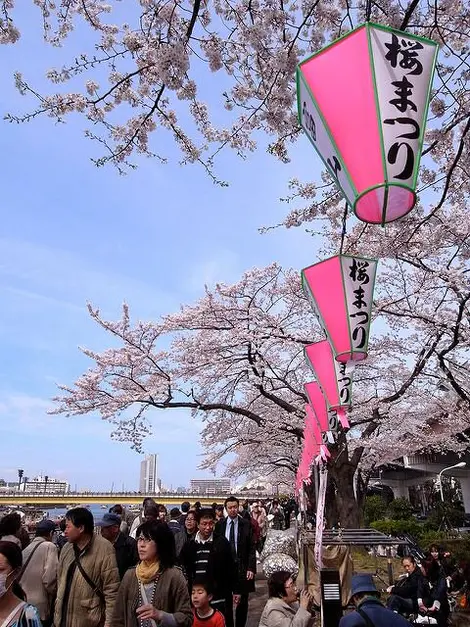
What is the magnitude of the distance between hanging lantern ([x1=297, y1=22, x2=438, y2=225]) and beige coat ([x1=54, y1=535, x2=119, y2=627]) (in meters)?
3.07

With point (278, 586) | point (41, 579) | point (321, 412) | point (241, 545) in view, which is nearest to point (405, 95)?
point (278, 586)

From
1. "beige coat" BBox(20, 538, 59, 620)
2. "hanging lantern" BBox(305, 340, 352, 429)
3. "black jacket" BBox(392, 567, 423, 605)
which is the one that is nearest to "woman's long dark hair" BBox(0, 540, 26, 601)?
"beige coat" BBox(20, 538, 59, 620)

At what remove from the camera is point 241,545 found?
5.98 m

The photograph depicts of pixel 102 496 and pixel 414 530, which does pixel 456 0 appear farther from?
pixel 102 496

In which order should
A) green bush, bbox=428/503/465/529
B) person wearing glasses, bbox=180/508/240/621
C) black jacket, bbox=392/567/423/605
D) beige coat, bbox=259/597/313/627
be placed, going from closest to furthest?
beige coat, bbox=259/597/313/627, person wearing glasses, bbox=180/508/240/621, black jacket, bbox=392/567/423/605, green bush, bbox=428/503/465/529

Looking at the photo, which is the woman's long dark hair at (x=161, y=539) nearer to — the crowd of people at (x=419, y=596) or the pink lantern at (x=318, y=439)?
the crowd of people at (x=419, y=596)

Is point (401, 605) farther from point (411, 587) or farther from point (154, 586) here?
point (154, 586)

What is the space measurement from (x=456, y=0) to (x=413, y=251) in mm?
6419

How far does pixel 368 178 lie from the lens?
2830mm

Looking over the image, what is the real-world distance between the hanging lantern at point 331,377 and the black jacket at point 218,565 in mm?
2749

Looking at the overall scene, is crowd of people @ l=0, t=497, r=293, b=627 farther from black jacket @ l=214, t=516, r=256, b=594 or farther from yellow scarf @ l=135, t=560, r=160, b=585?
black jacket @ l=214, t=516, r=256, b=594

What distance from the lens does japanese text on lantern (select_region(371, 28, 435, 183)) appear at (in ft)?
9.29

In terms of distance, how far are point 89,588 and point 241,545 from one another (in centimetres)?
284

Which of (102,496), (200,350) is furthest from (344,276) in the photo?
(102,496)
